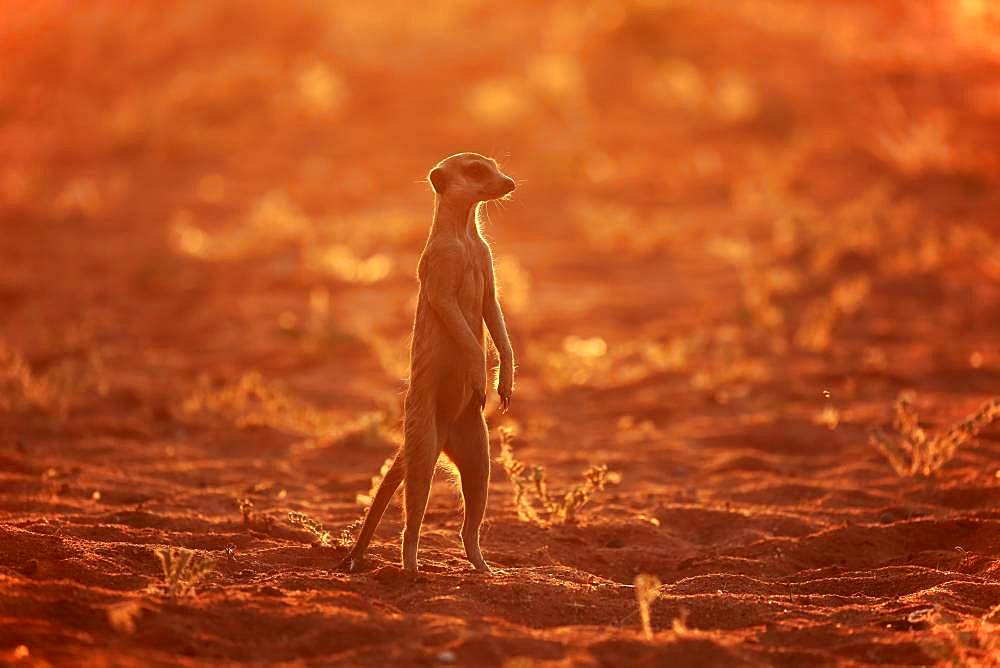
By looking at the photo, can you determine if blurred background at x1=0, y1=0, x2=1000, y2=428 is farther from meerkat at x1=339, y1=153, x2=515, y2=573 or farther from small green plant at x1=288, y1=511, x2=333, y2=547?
meerkat at x1=339, y1=153, x2=515, y2=573

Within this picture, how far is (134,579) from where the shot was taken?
5113mm

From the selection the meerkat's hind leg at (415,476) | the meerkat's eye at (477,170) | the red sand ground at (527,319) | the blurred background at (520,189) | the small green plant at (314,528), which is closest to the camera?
the red sand ground at (527,319)

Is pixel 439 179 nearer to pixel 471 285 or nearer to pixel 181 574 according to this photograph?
pixel 471 285

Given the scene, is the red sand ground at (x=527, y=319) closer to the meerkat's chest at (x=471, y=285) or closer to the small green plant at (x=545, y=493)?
the small green plant at (x=545, y=493)

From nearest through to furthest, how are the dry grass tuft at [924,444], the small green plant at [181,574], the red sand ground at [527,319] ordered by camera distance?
the small green plant at [181,574] → the red sand ground at [527,319] → the dry grass tuft at [924,444]

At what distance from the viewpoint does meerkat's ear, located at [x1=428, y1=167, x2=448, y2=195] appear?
5352mm

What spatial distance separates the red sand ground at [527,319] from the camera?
497cm

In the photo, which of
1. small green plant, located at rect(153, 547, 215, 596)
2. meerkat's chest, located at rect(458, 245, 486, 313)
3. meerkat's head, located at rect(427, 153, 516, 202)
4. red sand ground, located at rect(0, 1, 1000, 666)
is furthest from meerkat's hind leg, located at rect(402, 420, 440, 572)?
meerkat's head, located at rect(427, 153, 516, 202)

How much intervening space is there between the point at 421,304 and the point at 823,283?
746 centimetres

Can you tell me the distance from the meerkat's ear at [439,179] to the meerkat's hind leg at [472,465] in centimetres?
86

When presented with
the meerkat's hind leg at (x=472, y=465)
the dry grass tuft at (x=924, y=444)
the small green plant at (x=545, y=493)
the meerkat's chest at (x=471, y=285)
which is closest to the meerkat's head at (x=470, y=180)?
the meerkat's chest at (x=471, y=285)

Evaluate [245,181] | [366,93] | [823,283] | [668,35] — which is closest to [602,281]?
[823,283]

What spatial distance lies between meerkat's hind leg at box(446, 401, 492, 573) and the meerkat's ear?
864 mm

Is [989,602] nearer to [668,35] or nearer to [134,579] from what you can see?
[134,579]
